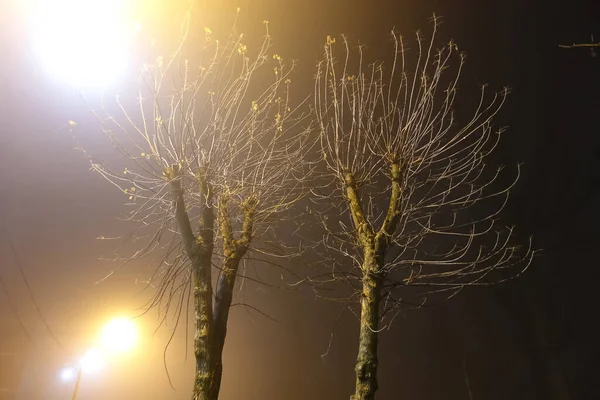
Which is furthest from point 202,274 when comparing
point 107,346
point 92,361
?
point 92,361

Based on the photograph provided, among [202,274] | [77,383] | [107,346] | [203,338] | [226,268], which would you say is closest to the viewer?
[203,338]

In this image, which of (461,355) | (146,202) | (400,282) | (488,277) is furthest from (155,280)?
(488,277)

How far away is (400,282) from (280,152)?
67.9 inches

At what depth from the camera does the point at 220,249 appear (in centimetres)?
399

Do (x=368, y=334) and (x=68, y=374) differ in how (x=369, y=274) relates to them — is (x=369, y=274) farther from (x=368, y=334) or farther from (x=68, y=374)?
(x=68, y=374)

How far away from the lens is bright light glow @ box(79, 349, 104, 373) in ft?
14.6

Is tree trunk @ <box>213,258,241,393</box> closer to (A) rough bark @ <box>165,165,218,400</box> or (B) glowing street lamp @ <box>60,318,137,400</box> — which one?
(A) rough bark @ <box>165,165,218,400</box>

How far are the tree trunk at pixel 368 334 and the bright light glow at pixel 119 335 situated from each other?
2.70 metres

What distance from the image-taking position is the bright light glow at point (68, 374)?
14.4 feet

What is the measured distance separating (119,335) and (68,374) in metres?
0.61

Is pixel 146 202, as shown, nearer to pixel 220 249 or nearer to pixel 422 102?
pixel 220 249

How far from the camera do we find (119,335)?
4562mm

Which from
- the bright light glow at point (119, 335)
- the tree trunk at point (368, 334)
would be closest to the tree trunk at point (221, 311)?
the tree trunk at point (368, 334)

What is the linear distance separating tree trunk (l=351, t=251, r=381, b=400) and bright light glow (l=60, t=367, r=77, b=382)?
3.14m
